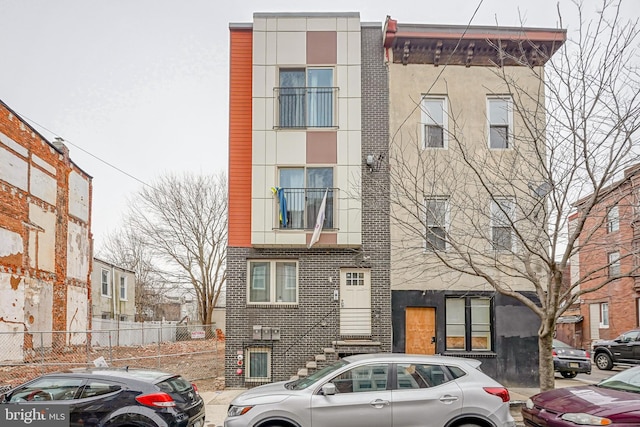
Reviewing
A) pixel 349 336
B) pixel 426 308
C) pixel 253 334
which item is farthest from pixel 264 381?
pixel 426 308

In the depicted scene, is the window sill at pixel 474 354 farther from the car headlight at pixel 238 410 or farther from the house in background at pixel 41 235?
the house in background at pixel 41 235

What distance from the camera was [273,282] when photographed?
1500cm

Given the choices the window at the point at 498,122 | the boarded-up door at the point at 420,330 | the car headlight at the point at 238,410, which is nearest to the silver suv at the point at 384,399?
the car headlight at the point at 238,410

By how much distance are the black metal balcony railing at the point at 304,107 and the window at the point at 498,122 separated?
14.8 ft

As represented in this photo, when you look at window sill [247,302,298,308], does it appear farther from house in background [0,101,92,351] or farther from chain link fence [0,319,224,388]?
house in background [0,101,92,351]

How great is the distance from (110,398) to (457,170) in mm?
10772

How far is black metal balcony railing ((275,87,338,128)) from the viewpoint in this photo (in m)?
15.3

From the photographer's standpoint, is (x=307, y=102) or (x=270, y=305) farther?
(x=307, y=102)

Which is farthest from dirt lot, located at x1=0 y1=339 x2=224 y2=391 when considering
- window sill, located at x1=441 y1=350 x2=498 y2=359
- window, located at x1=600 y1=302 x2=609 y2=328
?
window, located at x1=600 y1=302 x2=609 y2=328

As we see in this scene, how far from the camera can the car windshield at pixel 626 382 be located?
319 inches

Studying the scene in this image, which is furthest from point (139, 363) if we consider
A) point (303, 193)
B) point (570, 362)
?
point (570, 362)

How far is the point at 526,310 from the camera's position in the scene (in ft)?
49.3

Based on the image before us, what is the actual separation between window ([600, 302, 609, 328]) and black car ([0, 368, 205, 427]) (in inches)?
1115

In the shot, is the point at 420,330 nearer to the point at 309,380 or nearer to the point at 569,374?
the point at 569,374
